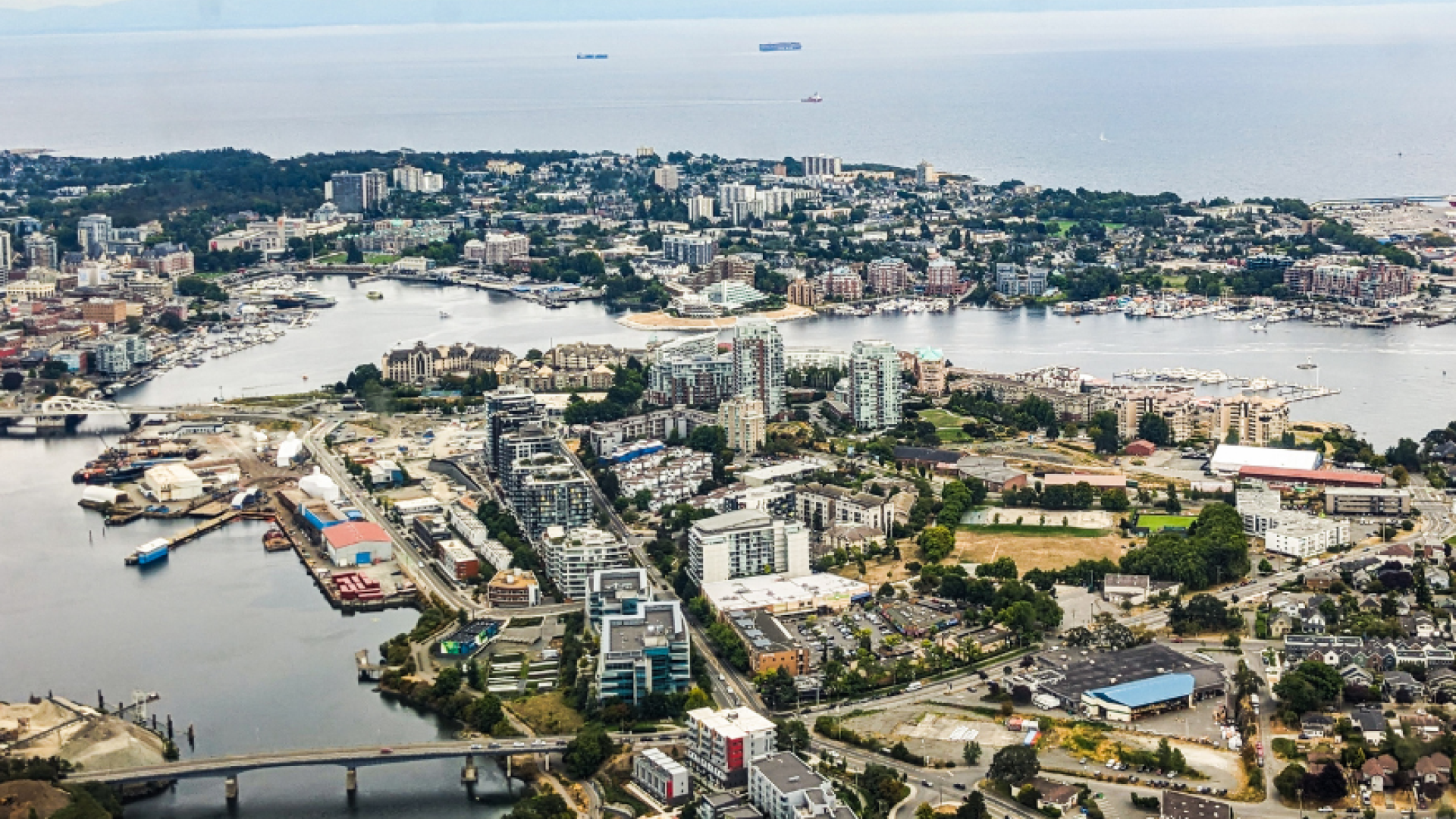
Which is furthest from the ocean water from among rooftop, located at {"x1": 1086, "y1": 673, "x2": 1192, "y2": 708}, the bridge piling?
the bridge piling

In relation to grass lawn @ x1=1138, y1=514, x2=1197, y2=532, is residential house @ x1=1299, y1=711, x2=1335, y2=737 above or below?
below

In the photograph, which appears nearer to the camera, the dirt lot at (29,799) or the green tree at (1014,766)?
the dirt lot at (29,799)

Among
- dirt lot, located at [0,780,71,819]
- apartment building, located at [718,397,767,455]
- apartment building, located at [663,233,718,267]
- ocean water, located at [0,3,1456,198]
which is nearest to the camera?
dirt lot, located at [0,780,71,819]

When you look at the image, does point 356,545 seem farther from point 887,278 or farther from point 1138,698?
point 887,278

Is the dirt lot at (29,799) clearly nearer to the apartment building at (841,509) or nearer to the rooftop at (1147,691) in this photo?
the rooftop at (1147,691)

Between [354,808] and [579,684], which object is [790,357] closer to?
[579,684]

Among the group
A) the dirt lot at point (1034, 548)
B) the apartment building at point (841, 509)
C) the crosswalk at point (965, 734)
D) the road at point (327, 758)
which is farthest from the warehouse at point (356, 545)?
the crosswalk at point (965, 734)

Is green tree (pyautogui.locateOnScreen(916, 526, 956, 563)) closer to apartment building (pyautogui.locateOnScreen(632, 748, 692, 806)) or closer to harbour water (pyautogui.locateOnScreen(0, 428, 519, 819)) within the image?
harbour water (pyautogui.locateOnScreen(0, 428, 519, 819))

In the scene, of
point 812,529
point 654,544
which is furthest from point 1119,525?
point 654,544
